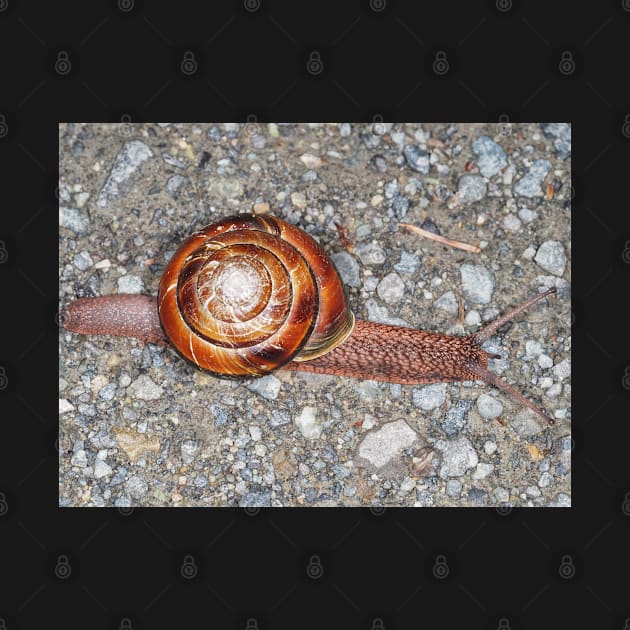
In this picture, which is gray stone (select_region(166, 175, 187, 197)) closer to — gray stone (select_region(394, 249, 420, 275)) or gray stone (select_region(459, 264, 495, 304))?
gray stone (select_region(394, 249, 420, 275))

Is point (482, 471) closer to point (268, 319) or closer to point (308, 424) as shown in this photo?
point (308, 424)

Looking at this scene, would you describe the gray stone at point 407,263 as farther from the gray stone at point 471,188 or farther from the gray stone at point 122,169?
the gray stone at point 122,169

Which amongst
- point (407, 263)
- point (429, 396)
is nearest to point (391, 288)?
point (407, 263)

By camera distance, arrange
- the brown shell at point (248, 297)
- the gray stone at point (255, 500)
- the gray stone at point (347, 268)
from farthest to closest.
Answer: the gray stone at point (347, 268) < the gray stone at point (255, 500) < the brown shell at point (248, 297)

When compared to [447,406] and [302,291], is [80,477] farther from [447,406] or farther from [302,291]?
[447,406]

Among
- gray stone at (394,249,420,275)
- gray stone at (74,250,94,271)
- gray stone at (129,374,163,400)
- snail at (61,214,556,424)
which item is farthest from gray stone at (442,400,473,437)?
gray stone at (74,250,94,271)

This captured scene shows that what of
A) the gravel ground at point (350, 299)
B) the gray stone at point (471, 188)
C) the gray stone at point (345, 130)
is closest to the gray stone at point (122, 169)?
the gravel ground at point (350, 299)

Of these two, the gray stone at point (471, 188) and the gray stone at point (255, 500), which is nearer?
the gray stone at point (255, 500)
